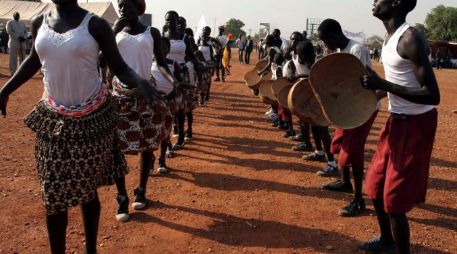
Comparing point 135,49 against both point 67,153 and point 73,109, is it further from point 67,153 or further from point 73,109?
point 67,153

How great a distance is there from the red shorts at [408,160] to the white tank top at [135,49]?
218 cm

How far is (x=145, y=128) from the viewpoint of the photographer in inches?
152

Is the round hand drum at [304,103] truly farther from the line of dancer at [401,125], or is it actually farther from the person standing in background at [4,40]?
the person standing in background at [4,40]

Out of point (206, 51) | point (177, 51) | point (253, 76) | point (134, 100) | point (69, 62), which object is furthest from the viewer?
point (206, 51)

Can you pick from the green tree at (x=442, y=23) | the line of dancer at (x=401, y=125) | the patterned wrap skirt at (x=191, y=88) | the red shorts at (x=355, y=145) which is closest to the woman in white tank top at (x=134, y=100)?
the red shorts at (x=355, y=145)

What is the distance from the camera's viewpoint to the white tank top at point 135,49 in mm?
3809

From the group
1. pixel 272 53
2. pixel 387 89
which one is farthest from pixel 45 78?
pixel 272 53

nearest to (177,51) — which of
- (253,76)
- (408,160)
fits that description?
(253,76)

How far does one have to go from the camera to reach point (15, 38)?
13430 millimetres

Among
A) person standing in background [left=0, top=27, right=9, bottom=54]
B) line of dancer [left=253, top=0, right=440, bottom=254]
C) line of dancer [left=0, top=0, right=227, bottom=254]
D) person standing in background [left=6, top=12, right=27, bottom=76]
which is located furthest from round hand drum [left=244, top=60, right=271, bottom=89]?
person standing in background [left=0, top=27, right=9, bottom=54]

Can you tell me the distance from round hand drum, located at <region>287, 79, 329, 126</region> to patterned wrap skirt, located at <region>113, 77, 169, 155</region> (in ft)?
3.91

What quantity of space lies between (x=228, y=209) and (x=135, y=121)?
127 centimetres

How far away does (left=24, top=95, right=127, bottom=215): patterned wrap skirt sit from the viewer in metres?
2.53

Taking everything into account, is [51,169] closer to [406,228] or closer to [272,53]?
[406,228]
